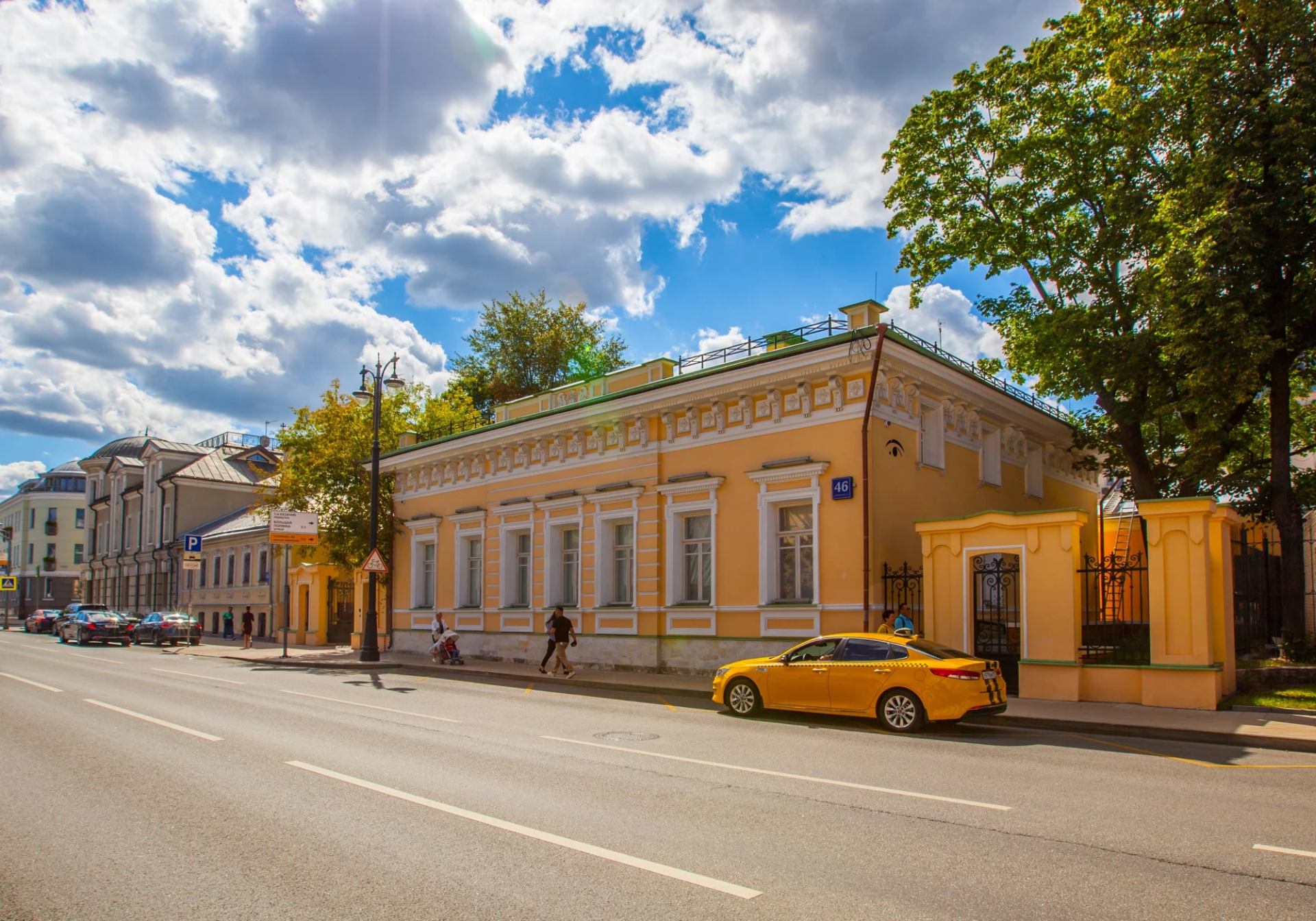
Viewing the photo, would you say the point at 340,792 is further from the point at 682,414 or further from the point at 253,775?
the point at 682,414

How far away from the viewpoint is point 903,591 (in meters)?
18.5

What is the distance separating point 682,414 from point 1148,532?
34.2 feet

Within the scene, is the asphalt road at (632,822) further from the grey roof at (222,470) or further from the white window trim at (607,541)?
the grey roof at (222,470)

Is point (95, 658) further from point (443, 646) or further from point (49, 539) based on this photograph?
point (49, 539)

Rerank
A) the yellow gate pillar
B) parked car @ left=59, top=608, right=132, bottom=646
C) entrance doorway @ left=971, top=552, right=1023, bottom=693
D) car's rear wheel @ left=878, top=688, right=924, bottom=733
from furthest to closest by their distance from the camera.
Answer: parked car @ left=59, top=608, right=132, bottom=646 < entrance doorway @ left=971, top=552, right=1023, bottom=693 < the yellow gate pillar < car's rear wheel @ left=878, top=688, right=924, bottom=733

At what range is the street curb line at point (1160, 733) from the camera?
11523mm

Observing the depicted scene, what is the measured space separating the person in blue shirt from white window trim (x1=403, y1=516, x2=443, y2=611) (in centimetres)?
1672

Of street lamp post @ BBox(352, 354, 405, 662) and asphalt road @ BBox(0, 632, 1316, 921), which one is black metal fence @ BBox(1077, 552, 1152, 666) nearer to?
asphalt road @ BBox(0, 632, 1316, 921)

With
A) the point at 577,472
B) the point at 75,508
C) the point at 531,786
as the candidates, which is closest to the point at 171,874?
the point at 531,786

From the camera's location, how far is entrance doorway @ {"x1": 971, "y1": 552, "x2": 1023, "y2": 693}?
53.9 ft

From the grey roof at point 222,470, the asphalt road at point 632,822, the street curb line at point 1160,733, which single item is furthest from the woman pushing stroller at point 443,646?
the grey roof at point 222,470

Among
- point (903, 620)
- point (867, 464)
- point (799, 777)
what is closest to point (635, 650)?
point (903, 620)

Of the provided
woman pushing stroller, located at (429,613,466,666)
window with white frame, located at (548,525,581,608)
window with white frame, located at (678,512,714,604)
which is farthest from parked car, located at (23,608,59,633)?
window with white frame, located at (678,512,714,604)

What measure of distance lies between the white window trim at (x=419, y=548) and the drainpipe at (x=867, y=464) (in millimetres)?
16243
